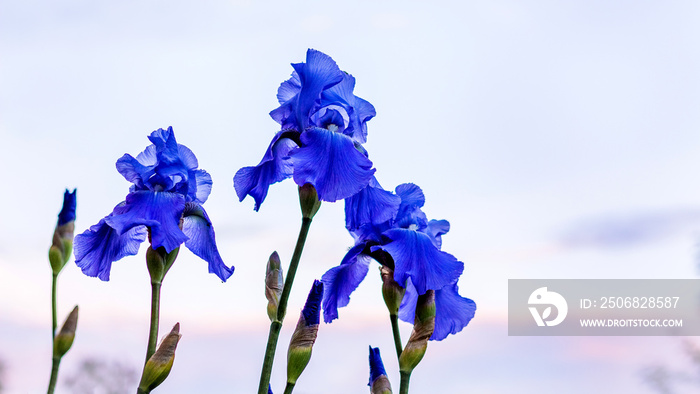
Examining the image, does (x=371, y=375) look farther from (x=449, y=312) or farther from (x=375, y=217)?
(x=375, y=217)

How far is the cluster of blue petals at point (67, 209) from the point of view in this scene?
104 inches

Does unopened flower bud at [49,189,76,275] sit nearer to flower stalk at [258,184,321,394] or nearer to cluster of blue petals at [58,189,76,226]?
cluster of blue petals at [58,189,76,226]

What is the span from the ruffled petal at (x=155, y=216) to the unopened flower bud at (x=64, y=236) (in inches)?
16.0

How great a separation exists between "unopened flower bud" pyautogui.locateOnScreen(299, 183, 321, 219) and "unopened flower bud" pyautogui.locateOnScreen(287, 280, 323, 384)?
0.27 metres

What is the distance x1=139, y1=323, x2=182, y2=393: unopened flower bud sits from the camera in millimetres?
2070

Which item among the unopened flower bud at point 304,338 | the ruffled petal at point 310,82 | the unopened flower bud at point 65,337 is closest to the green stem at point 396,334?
the unopened flower bud at point 304,338

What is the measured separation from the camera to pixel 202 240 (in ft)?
7.85

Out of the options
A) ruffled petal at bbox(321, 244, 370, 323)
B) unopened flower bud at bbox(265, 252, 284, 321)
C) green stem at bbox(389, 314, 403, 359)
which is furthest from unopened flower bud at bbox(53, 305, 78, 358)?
green stem at bbox(389, 314, 403, 359)

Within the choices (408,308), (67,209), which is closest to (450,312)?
(408,308)

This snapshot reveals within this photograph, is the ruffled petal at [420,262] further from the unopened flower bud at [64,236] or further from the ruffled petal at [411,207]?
the unopened flower bud at [64,236]

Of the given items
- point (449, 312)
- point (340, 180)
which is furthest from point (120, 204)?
point (449, 312)

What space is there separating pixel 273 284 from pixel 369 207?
1.28 ft

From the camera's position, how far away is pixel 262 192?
235 cm

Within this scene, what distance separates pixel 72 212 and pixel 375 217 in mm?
1206
